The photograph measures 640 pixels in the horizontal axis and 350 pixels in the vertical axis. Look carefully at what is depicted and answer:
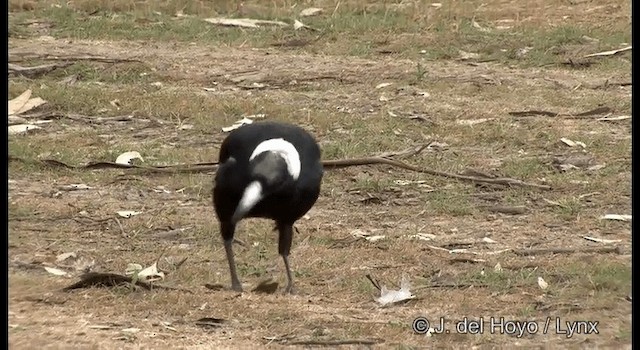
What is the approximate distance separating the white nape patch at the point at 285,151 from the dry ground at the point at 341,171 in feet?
1.92

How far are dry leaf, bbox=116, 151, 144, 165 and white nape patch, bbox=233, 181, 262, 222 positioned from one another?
8.95 feet

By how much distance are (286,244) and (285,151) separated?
53cm

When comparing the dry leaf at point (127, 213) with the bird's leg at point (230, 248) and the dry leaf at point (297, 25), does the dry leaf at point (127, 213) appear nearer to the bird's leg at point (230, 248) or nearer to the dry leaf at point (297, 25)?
the bird's leg at point (230, 248)

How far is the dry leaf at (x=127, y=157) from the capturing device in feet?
29.4

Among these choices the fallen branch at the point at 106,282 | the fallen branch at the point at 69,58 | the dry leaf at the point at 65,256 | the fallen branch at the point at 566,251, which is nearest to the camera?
the fallen branch at the point at 106,282

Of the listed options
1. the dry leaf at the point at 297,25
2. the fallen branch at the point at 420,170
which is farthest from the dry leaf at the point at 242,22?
the fallen branch at the point at 420,170

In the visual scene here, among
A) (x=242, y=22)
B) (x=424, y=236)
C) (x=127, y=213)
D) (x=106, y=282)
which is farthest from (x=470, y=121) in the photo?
(x=106, y=282)

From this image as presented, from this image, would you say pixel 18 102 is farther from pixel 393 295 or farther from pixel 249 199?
pixel 393 295

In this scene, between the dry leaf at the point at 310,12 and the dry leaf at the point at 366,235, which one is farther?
the dry leaf at the point at 310,12

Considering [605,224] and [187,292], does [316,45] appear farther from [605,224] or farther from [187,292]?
[187,292]

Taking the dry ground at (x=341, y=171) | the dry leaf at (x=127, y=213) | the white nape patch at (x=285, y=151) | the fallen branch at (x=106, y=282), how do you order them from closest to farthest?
the dry ground at (x=341, y=171) → the fallen branch at (x=106, y=282) → the white nape patch at (x=285, y=151) → the dry leaf at (x=127, y=213)

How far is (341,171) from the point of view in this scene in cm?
898

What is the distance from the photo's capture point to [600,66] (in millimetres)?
12203

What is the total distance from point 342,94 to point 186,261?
4443 millimetres
